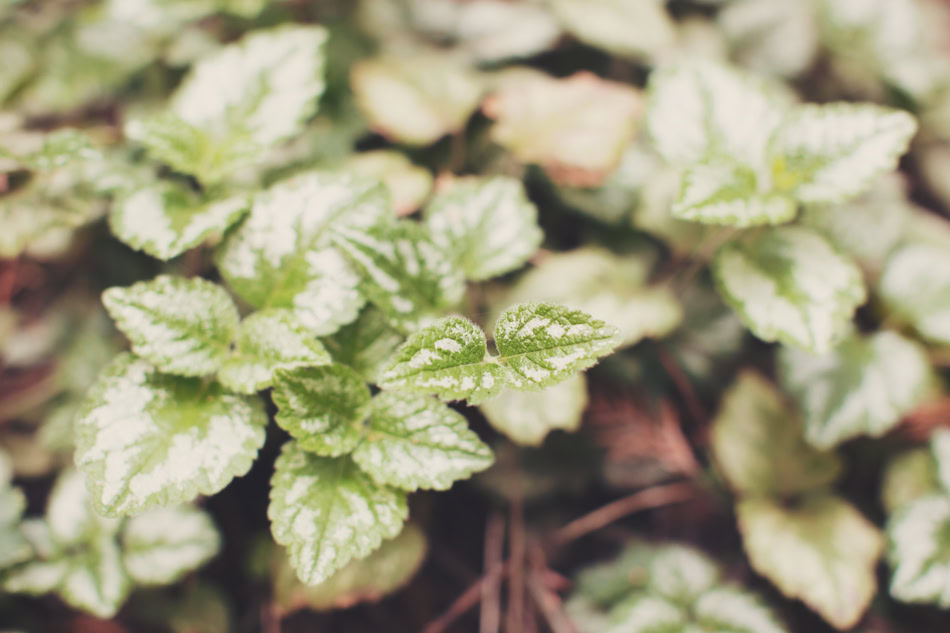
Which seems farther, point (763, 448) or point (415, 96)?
point (415, 96)

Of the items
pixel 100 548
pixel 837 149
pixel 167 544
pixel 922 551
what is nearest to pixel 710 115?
pixel 837 149

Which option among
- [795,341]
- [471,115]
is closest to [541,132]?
[471,115]

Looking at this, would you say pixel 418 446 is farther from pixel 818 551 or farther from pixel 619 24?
pixel 619 24

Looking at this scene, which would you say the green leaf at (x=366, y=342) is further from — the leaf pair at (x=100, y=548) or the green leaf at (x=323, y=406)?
the leaf pair at (x=100, y=548)

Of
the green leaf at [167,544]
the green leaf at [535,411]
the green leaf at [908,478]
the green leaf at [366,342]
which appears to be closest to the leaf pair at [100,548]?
the green leaf at [167,544]

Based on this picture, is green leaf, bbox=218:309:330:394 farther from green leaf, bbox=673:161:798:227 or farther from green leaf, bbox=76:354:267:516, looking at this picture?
green leaf, bbox=673:161:798:227

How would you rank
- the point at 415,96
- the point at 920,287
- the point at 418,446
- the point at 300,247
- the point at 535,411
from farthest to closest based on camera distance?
1. the point at 415,96
2. the point at 920,287
3. the point at 535,411
4. the point at 300,247
5. the point at 418,446
